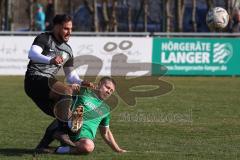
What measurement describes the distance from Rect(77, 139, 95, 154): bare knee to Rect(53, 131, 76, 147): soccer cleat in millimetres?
115

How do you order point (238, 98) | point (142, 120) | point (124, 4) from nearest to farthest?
point (142, 120) → point (238, 98) → point (124, 4)

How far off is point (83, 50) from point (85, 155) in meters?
17.2

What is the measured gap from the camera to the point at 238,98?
19.0 metres

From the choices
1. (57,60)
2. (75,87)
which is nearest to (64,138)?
(75,87)

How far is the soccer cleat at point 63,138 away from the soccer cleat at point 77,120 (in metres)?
0.20

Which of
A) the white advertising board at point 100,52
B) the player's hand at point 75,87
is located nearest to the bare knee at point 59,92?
the player's hand at point 75,87

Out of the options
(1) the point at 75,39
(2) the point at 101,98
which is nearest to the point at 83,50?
(1) the point at 75,39

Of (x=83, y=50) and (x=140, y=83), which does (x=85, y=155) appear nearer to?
(x=140, y=83)

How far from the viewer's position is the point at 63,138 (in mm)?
9805

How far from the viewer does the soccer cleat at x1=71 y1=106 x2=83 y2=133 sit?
958 centimetres

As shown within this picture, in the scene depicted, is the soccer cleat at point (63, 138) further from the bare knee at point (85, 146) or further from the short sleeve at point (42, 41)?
the short sleeve at point (42, 41)

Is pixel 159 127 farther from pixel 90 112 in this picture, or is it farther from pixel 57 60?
pixel 57 60

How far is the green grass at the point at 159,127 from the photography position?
9945mm

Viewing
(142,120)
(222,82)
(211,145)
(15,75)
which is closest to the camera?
(211,145)
